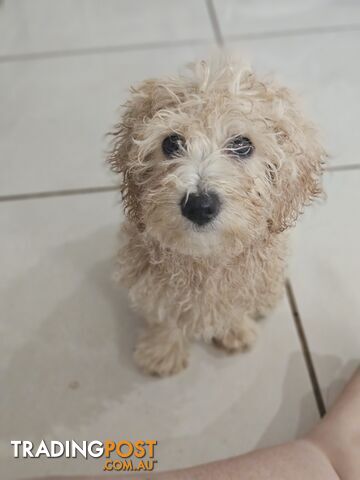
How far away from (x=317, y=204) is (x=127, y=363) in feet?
2.08

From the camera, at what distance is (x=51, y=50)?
171 centimetres

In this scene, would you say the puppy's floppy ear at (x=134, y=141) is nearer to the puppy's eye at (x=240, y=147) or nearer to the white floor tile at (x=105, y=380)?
the puppy's eye at (x=240, y=147)

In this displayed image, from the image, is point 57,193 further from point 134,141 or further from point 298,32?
point 298,32

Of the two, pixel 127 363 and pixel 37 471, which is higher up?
pixel 127 363

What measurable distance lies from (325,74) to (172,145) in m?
1.04

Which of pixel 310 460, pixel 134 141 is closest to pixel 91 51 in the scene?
pixel 134 141

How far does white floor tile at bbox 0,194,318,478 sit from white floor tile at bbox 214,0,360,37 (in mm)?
983

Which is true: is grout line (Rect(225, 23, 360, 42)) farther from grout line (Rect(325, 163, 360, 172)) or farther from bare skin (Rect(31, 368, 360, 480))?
bare skin (Rect(31, 368, 360, 480))

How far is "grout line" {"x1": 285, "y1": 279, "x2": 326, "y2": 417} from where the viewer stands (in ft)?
3.55

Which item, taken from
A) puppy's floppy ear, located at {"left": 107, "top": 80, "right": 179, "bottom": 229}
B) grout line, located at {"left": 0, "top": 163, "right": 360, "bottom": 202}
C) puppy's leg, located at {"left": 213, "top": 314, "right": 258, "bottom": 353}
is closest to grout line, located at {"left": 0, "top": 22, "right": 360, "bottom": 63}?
grout line, located at {"left": 0, "top": 163, "right": 360, "bottom": 202}

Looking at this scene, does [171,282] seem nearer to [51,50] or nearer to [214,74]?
[214,74]

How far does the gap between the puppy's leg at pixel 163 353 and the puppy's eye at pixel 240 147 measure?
1.50 ft

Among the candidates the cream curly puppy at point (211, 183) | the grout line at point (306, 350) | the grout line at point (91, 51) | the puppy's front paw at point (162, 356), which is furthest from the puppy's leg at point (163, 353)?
the grout line at point (91, 51)

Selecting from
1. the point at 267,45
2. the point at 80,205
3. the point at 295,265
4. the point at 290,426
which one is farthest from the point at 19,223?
the point at 267,45
